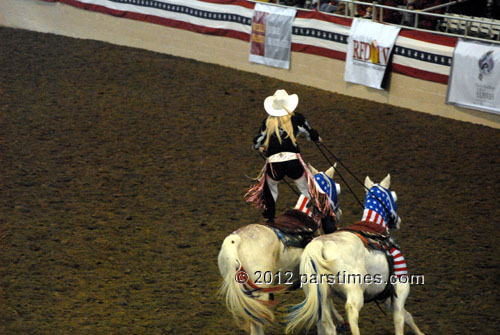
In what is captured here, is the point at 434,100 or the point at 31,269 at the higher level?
the point at 434,100

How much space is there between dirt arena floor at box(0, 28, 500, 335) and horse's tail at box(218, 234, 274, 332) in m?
0.96

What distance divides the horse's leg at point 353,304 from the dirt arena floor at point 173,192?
1017mm

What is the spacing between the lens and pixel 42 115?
1430 centimetres

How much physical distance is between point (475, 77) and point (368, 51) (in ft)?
8.52

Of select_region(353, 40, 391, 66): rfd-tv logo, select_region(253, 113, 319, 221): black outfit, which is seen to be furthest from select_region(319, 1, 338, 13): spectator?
select_region(253, 113, 319, 221): black outfit

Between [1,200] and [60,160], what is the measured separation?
180 cm

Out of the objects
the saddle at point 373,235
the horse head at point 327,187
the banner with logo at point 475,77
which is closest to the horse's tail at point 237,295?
the saddle at point 373,235

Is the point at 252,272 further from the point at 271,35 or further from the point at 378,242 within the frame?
the point at 271,35

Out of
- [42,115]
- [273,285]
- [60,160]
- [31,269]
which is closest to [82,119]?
[42,115]

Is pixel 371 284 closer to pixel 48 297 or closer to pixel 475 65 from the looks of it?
pixel 48 297

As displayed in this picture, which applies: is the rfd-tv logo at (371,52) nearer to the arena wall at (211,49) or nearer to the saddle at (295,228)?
the arena wall at (211,49)

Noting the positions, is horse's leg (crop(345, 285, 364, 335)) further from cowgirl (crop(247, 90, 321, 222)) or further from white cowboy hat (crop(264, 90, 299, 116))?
white cowboy hat (crop(264, 90, 299, 116))

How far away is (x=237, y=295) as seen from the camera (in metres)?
6.17

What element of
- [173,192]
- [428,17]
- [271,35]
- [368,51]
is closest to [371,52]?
[368,51]
